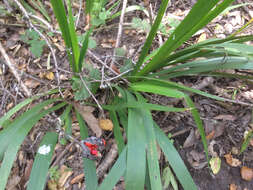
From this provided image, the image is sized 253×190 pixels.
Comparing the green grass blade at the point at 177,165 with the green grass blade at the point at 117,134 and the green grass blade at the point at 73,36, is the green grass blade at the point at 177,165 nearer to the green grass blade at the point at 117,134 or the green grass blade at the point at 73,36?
the green grass blade at the point at 117,134

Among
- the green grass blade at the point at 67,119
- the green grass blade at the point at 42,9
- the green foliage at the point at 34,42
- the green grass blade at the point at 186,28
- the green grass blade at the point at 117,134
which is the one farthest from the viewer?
the green grass blade at the point at 42,9

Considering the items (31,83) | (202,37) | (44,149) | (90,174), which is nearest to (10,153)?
(44,149)

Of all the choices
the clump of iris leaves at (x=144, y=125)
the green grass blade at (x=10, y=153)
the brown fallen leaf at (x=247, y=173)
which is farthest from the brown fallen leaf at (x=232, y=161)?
the green grass blade at (x=10, y=153)

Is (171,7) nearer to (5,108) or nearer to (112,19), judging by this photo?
(112,19)

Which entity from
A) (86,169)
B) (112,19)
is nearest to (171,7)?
(112,19)

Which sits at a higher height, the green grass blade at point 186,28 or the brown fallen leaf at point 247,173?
the green grass blade at point 186,28

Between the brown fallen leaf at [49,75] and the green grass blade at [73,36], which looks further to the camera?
the brown fallen leaf at [49,75]

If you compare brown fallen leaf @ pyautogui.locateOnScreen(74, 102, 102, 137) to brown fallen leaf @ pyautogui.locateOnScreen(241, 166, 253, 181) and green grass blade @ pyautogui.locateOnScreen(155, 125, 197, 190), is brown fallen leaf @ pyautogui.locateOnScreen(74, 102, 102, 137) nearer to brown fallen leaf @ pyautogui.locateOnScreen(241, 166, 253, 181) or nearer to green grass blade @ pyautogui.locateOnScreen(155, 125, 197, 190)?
green grass blade @ pyautogui.locateOnScreen(155, 125, 197, 190)
